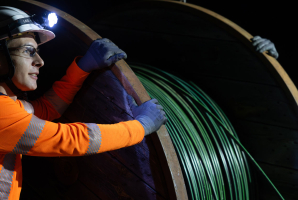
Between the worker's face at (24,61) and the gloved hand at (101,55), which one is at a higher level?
the gloved hand at (101,55)

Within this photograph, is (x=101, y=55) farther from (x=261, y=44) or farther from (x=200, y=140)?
(x=261, y=44)

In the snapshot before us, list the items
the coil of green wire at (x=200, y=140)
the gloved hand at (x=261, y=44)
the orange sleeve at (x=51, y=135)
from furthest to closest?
the gloved hand at (x=261, y=44), the coil of green wire at (x=200, y=140), the orange sleeve at (x=51, y=135)

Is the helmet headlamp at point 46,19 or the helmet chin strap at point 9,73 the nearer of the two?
the helmet chin strap at point 9,73

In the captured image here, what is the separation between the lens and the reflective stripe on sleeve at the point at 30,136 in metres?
1.22

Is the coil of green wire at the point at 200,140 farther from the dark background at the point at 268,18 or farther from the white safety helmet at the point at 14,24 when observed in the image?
the dark background at the point at 268,18

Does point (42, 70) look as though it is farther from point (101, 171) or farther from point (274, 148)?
point (274, 148)

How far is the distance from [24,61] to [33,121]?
1.20 ft

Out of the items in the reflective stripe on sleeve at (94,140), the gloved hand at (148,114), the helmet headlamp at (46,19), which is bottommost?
the reflective stripe on sleeve at (94,140)

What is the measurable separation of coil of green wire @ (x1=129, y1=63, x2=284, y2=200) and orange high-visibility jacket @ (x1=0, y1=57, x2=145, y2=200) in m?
0.61

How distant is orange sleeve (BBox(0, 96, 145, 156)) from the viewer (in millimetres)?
1210

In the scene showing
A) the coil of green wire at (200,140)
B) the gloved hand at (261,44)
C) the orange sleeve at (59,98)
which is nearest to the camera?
the orange sleeve at (59,98)

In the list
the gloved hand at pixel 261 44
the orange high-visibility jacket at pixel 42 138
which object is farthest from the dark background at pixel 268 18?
the orange high-visibility jacket at pixel 42 138

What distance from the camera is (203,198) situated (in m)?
1.86

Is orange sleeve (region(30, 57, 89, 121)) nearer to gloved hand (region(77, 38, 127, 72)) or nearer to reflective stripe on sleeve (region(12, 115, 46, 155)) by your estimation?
gloved hand (region(77, 38, 127, 72))
